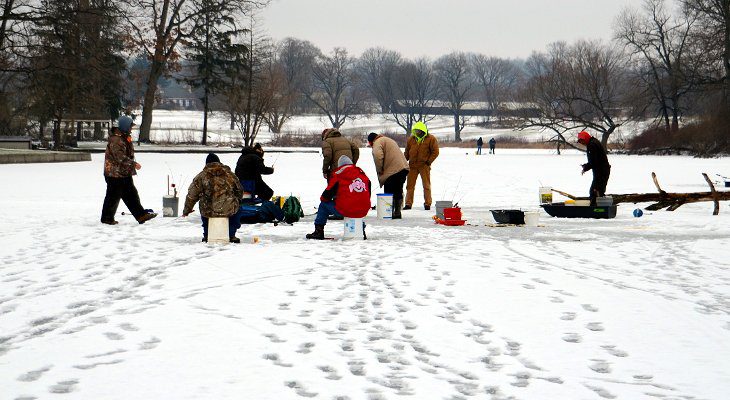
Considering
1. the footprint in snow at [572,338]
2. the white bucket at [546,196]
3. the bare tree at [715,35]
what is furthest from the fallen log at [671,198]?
the bare tree at [715,35]

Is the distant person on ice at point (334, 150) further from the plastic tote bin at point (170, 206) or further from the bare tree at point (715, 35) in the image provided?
the bare tree at point (715, 35)

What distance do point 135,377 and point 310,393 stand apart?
113cm

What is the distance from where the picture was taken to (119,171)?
13.6 metres

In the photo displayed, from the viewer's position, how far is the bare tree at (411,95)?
134 meters

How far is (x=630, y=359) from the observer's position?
564cm

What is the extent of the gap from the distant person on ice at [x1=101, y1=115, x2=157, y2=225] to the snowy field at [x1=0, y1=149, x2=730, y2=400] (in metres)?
0.45

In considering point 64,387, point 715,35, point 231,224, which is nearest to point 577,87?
point 715,35

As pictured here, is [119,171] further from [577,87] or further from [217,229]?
[577,87]

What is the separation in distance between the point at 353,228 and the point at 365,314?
5156 mm

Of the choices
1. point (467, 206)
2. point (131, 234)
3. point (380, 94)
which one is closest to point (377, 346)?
point (131, 234)

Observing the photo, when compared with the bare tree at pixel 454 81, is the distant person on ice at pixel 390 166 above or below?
below

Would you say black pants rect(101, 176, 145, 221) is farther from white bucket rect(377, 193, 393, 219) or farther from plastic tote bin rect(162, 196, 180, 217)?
white bucket rect(377, 193, 393, 219)

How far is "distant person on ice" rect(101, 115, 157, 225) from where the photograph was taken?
13.6m

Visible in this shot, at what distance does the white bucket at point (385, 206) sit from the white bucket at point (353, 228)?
3.15 m
